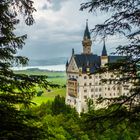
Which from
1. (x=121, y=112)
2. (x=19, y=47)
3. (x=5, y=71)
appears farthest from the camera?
(x=19, y=47)

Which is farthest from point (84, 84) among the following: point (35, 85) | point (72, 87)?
point (35, 85)

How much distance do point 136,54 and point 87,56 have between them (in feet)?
282

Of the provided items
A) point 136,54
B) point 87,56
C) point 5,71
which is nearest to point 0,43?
point 5,71

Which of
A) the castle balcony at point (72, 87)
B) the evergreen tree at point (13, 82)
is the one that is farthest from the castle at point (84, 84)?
the evergreen tree at point (13, 82)

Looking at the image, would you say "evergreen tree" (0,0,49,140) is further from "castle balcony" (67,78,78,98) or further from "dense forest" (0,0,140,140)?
"castle balcony" (67,78,78,98)

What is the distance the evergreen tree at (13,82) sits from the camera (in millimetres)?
9086

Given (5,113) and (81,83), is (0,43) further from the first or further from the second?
(81,83)

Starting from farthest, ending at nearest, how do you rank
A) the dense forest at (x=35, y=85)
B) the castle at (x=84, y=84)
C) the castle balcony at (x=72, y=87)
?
the castle balcony at (x=72, y=87), the castle at (x=84, y=84), the dense forest at (x=35, y=85)

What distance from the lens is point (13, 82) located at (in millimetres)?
9852

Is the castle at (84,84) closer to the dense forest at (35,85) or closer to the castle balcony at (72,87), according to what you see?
the castle balcony at (72,87)

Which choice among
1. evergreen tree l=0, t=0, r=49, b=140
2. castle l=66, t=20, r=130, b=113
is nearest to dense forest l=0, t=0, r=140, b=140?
evergreen tree l=0, t=0, r=49, b=140

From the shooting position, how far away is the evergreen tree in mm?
9086

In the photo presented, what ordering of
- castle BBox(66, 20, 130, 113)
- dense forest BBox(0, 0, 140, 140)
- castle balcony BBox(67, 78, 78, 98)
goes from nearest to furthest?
dense forest BBox(0, 0, 140, 140) → castle BBox(66, 20, 130, 113) → castle balcony BBox(67, 78, 78, 98)

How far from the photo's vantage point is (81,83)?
94938 mm
